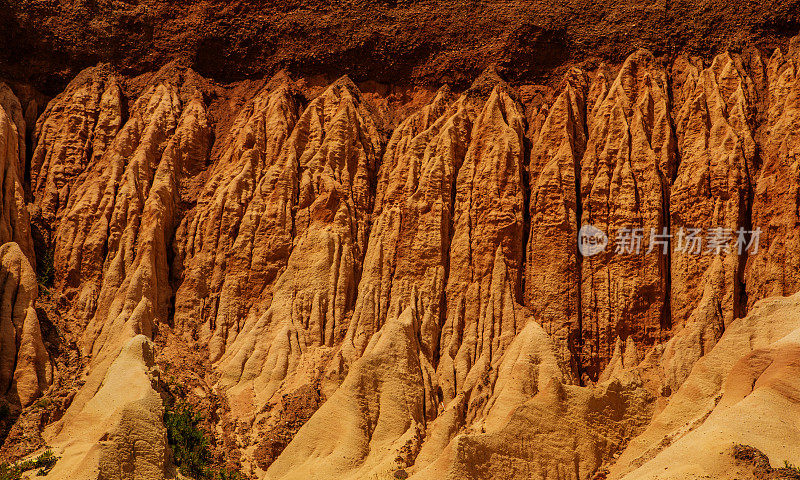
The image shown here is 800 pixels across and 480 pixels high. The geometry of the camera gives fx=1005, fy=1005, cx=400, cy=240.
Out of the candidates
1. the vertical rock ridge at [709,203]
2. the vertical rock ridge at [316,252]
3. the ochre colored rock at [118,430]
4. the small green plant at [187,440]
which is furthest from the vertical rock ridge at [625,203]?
the ochre colored rock at [118,430]

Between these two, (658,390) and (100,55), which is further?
(100,55)

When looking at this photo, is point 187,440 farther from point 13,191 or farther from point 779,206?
point 779,206

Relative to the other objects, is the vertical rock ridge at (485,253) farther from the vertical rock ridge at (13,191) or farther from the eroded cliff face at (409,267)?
the vertical rock ridge at (13,191)

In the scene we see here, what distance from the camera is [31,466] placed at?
2781cm

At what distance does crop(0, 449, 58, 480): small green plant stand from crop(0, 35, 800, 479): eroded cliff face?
25.0 inches

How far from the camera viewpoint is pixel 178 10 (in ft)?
150

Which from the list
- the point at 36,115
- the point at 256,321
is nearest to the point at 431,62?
the point at 256,321

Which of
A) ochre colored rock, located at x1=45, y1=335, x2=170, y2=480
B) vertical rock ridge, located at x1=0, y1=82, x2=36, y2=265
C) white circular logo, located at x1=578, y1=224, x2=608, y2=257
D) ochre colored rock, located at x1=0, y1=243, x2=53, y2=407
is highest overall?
vertical rock ridge, located at x1=0, y1=82, x2=36, y2=265

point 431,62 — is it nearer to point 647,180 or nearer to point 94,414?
point 647,180

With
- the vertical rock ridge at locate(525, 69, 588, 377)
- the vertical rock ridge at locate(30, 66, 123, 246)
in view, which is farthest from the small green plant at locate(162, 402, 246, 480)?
the vertical rock ridge at locate(30, 66, 123, 246)

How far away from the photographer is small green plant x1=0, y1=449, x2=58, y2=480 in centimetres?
2741

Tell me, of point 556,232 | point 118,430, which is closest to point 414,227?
point 556,232

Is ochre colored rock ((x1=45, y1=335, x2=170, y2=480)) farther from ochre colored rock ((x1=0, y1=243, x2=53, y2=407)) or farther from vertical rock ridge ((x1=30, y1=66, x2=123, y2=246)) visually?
vertical rock ridge ((x1=30, y1=66, x2=123, y2=246))

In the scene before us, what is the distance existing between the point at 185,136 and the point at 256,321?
9.83 meters
